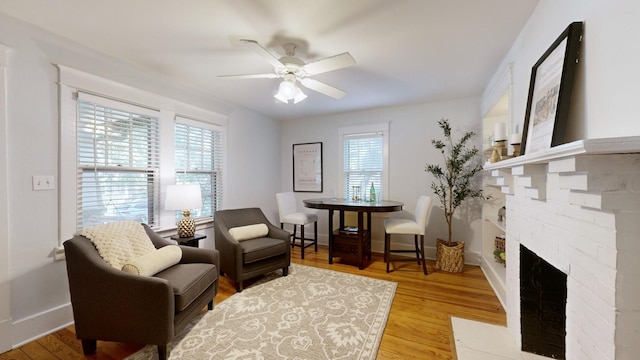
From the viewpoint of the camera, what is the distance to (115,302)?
65.2 inches

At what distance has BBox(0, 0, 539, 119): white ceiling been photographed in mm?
1660

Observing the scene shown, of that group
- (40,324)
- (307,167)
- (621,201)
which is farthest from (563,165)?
(307,167)

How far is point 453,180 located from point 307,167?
2445mm

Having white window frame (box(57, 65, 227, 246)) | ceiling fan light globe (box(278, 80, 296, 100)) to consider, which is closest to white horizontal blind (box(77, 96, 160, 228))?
white window frame (box(57, 65, 227, 246))

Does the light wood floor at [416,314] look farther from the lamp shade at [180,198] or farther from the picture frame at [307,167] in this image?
the picture frame at [307,167]

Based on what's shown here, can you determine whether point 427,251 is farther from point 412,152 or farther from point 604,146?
point 604,146

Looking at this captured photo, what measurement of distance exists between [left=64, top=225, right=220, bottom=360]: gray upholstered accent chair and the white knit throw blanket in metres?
0.06

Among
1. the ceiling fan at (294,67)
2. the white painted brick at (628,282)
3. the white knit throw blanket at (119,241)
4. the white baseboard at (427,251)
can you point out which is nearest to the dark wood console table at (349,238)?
the white baseboard at (427,251)

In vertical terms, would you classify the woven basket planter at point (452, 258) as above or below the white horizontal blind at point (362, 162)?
below

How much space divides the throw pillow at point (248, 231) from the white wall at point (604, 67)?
2875mm

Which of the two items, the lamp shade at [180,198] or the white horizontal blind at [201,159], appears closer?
the lamp shade at [180,198]

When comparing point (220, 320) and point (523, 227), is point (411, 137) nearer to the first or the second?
point (523, 227)

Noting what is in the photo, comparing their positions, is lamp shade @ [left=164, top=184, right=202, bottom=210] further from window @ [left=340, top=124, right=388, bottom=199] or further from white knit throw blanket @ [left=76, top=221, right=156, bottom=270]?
window @ [left=340, top=124, right=388, bottom=199]

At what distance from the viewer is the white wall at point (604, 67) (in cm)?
90
